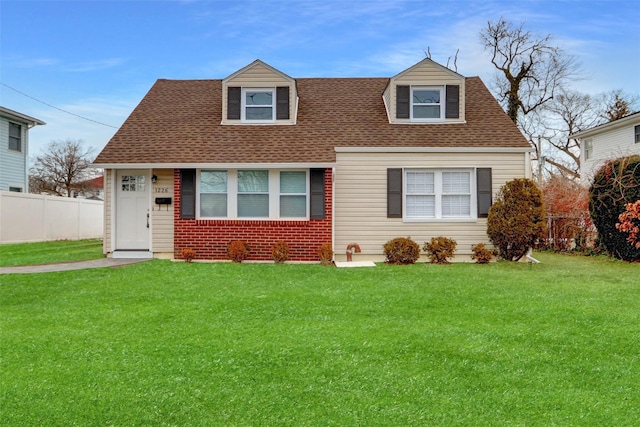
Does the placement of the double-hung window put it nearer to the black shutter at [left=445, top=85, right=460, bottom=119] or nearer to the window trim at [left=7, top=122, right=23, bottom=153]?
the black shutter at [left=445, top=85, right=460, bottom=119]

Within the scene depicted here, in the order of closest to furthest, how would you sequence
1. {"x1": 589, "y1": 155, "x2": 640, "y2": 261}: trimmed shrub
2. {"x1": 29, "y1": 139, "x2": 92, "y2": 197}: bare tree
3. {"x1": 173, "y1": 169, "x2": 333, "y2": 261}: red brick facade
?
{"x1": 173, "y1": 169, "x2": 333, "y2": 261}: red brick facade, {"x1": 589, "y1": 155, "x2": 640, "y2": 261}: trimmed shrub, {"x1": 29, "y1": 139, "x2": 92, "y2": 197}: bare tree

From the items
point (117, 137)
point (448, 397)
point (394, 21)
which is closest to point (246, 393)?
point (448, 397)

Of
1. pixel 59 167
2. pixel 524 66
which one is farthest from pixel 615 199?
pixel 59 167

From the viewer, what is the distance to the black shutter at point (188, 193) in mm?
13609

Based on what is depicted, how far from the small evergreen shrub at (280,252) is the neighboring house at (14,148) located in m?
18.1

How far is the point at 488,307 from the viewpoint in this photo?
25.2 ft

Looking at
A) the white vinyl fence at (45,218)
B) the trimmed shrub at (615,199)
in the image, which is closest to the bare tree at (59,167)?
the white vinyl fence at (45,218)

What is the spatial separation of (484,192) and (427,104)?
129 inches

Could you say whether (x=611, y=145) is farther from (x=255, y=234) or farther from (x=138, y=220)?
(x=138, y=220)

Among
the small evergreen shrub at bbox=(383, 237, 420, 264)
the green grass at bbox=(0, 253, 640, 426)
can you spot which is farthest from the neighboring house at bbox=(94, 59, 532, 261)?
the green grass at bbox=(0, 253, 640, 426)

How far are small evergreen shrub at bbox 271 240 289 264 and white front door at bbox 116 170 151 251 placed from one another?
3.74 meters

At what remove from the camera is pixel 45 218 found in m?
22.0

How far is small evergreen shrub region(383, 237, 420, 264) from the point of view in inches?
516

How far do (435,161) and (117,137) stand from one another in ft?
30.4
